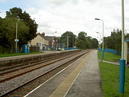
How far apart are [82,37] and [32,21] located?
9823 cm

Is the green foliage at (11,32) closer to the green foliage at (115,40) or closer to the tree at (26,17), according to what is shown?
the tree at (26,17)

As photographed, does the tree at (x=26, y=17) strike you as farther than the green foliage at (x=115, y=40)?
Yes

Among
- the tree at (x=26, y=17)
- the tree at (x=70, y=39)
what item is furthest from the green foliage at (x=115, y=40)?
the tree at (x=70, y=39)

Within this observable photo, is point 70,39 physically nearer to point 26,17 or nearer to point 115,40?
point 115,40

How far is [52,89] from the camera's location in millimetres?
11523

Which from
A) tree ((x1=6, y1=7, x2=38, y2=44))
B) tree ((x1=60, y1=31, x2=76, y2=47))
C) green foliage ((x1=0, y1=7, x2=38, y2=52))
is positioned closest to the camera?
green foliage ((x1=0, y1=7, x2=38, y2=52))

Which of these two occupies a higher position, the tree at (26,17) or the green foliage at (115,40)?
the tree at (26,17)

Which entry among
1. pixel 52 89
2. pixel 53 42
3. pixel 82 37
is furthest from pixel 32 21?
pixel 82 37

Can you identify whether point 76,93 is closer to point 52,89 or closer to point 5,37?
point 52,89

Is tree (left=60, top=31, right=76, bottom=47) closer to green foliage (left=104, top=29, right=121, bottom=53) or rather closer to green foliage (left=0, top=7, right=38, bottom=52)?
green foliage (left=104, top=29, right=121, bottom=53)

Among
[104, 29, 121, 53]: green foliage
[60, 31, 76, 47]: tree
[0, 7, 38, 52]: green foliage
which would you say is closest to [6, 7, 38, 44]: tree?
[0, 7, 38, 52]: green foliage

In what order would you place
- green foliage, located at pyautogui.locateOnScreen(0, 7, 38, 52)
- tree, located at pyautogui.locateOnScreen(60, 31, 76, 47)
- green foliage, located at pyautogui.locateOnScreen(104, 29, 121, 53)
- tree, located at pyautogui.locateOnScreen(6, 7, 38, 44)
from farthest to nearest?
tree, located at pyautogui.locateOnScreen(60, 31, 76, 47) < tree, located at pyautogui.locateOnScreen(6, 7, 38, 44) < green foliage, located at pyautogui.locateOnScreen(104, 29, 121, 53) < green foliage, located at pyautogui.locateOnScreen(0, 7, 38, 52)

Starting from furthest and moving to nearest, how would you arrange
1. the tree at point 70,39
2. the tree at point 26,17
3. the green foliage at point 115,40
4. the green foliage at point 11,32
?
the tree at point 70,39
the tree at point 26,17
the green foliage at point 115,40
the green foliage at point 11,32

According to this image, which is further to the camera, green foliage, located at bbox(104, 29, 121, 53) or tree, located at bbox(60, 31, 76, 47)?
tree, located at bbox(60, 31, 76, 47)
